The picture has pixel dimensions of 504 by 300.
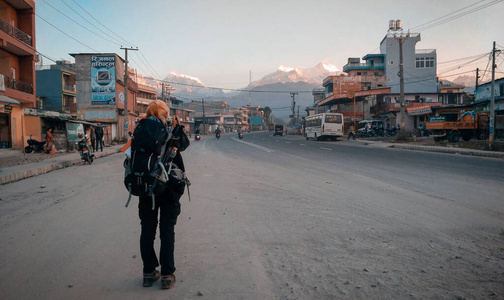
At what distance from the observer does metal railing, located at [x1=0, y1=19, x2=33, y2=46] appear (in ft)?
77.6

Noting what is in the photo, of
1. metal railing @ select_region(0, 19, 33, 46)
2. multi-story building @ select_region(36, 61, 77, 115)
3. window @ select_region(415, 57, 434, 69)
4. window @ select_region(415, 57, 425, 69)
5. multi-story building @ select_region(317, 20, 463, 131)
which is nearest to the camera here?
metal railing @ select_region(0, 19, 33, 46)

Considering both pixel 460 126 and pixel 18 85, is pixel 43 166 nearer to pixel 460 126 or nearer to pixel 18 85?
pixel 18 85

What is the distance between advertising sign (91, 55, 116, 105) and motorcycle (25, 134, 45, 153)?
22.6 metres

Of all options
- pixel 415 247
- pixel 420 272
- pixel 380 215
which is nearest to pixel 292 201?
pixel 380 215

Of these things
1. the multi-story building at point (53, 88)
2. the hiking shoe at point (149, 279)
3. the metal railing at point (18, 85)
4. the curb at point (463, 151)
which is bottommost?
the hiking shoe at point (149, 279)

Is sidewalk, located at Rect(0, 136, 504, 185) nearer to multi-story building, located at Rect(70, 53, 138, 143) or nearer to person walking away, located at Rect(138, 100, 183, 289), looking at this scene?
person walking away, located at Rect(138, 100, 183, 289)

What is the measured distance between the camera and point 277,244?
441 cm

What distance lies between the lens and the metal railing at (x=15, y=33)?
23.6 m

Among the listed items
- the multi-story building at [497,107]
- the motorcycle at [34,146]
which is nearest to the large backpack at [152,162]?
the motorcycle at [34,146]

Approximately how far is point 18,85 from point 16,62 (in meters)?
2.25

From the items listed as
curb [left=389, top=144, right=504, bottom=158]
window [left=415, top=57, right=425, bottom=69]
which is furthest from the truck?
window [left=415, top=57, right=425, bottom=69]

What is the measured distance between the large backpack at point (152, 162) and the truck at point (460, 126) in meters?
30.0

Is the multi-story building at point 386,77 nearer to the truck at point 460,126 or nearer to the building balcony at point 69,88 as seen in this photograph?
the truck at point 460,126

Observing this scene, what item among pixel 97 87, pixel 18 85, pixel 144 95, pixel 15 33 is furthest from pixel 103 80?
pixel 144 95
